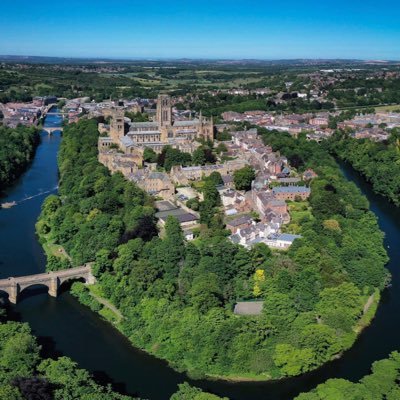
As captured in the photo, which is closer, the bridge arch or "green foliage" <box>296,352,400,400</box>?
"green foliage" <box>296,352,400,400</box>

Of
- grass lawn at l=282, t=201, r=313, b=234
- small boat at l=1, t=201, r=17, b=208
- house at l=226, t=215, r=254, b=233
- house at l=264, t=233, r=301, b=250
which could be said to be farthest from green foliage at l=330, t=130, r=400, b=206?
small boat at l=1, t=201, r=17, b=208

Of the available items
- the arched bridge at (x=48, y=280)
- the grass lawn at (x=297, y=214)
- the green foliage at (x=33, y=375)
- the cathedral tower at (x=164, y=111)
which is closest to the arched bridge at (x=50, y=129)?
the cathedral tower at (x=164, y=111)

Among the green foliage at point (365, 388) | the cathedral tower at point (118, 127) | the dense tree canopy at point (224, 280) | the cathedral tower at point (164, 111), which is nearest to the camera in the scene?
the green foliage at point (365, 388)

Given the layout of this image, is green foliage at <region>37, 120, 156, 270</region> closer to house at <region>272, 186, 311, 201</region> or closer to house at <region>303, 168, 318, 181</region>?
house at <region>272, 186, 311, 201</region>

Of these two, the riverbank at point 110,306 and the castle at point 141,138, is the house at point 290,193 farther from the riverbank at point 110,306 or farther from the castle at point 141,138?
the riverbank at point 110,306

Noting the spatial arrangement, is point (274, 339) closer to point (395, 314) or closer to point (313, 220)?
point (395, 314)

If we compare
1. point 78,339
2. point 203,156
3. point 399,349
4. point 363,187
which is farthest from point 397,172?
point 78,339
